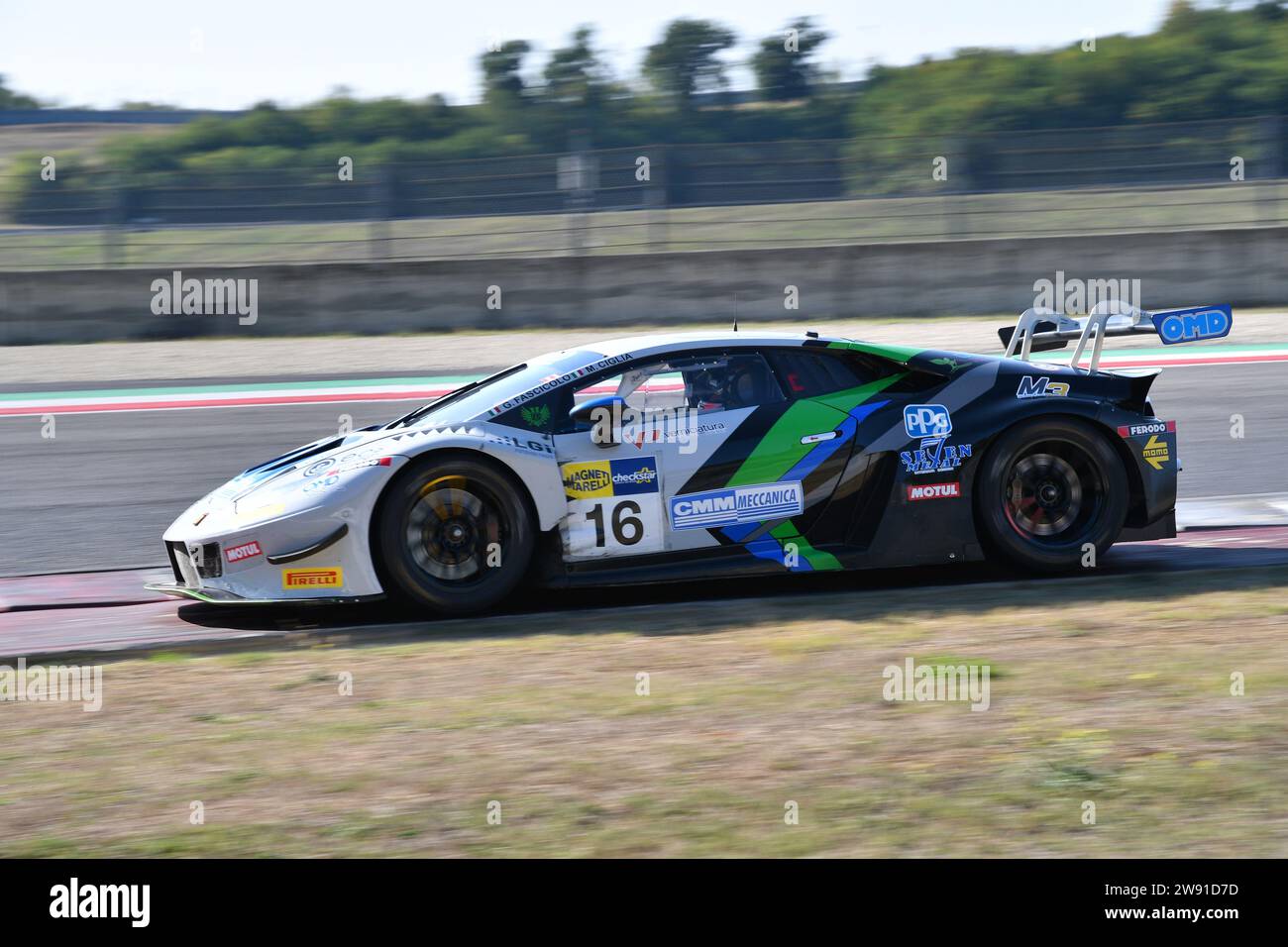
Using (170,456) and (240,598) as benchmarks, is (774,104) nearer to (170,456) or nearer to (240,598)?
(170,456)

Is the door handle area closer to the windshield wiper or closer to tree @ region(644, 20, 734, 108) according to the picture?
the windshield wiper

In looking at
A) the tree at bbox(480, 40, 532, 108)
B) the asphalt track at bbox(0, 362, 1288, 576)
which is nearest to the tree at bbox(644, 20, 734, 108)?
the tree at bbox(480, 40, 532, 108)

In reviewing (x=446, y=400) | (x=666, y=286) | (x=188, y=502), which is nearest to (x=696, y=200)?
(x=666, y=286)

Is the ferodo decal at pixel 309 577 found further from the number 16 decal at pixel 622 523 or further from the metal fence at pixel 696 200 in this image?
the metal fence at pixel 696 200

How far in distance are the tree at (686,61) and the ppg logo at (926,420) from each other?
26.1 meters

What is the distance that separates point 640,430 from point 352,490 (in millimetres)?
1333

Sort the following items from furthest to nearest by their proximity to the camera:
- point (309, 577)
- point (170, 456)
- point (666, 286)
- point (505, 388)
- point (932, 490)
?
1. point (666, 286)
2. point (170, 456)
3. point (505, 388)
4. point (932, 490)
5. point (309, 577)

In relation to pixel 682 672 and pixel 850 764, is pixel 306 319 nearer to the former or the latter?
pixel 682 672

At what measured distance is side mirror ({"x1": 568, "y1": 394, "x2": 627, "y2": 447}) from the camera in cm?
686

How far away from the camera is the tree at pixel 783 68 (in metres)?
29.9

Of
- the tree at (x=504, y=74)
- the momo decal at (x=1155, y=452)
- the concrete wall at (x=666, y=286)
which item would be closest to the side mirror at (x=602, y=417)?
the momo decal at (x=1155, y=452)

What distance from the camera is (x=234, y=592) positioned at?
264 inches

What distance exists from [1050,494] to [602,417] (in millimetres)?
2236

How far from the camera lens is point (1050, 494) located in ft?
23.8
